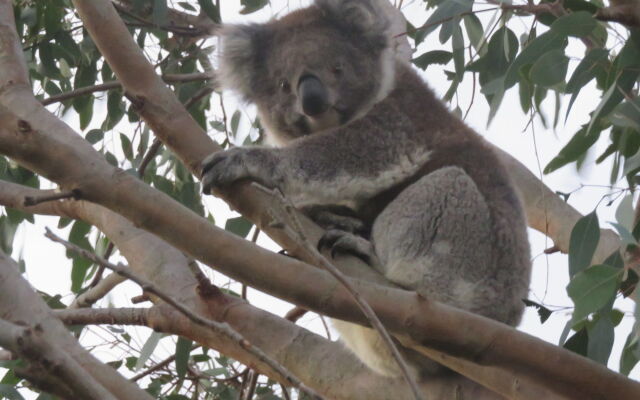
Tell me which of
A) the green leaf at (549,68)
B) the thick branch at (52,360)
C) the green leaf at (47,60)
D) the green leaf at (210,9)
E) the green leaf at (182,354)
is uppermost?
the green leaf at (210,9)

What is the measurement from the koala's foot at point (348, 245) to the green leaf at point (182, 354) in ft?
1.93

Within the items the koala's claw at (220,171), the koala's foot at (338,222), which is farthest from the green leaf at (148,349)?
the koala's claw at (220,171)

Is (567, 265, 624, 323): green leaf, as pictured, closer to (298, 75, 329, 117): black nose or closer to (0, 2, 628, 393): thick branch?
(0, 2, 628, 393): thick branch

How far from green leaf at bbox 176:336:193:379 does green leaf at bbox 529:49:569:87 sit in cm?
118

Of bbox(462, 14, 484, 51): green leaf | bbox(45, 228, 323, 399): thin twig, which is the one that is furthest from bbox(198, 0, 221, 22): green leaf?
bbox(45, 228, 323, 399): thin twig

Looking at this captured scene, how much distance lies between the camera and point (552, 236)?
296 cm

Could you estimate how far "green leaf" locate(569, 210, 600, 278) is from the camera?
193 cm

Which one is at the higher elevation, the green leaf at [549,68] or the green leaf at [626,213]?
the green leaf at [549,68]

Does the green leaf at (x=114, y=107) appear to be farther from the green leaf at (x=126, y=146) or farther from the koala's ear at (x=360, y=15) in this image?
the koala's ear at (x=360, y=15)

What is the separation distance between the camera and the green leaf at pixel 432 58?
115 inches

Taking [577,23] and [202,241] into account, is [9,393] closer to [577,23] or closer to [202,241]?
[202,241]

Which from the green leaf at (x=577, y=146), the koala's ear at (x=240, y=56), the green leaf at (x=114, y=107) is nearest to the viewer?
the green leaf at (x=577, y=146)

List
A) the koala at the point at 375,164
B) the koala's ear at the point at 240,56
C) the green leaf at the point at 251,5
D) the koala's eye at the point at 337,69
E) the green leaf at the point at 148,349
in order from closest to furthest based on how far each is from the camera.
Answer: the koala at the point at 375,164
the green leaf at the point at 148,349
the koala's eye at the point at 337,69
the koala's ear at the point at 240,56
the green leaf at the point at 251,5

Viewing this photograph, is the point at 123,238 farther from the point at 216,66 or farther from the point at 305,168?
the point at 216,66
